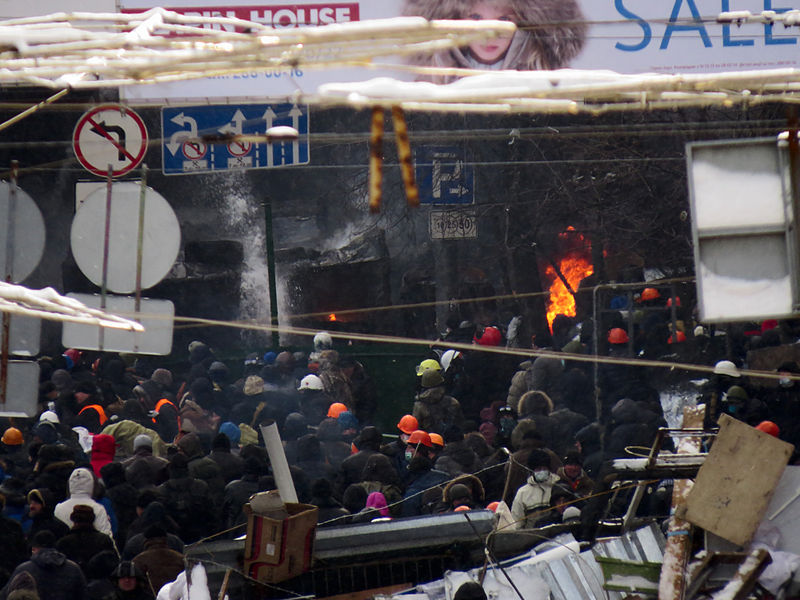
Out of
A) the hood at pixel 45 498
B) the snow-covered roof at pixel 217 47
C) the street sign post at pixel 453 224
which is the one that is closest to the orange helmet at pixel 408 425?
the hood at pixel 45 498

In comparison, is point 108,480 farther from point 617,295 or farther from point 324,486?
point 617,295

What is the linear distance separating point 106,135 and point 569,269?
12.4 m

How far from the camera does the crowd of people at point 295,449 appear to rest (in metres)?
8.59

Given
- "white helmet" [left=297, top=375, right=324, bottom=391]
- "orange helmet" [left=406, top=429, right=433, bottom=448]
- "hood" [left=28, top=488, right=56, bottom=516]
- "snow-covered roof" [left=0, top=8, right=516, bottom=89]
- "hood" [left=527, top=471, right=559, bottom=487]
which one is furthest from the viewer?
"white helmet" [left=297, top=375, right=324, bottom=391]

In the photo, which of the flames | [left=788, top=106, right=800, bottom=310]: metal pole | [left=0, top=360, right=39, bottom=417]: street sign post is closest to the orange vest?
[left=0, top=360, right=39, bottom=417]: street sign post

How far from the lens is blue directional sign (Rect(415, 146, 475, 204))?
62.3 feet

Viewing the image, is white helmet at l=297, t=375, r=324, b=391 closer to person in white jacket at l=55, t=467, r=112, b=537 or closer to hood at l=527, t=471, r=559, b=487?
hood at l=527, t=471, r=559, b=487

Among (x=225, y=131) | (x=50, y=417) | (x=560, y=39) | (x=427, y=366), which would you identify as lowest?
(x=50, y=417)

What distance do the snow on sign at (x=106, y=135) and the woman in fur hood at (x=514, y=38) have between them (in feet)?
10.5

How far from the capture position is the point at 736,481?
7.34 m

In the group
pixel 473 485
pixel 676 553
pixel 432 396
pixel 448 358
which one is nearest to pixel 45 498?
pixel 473 485

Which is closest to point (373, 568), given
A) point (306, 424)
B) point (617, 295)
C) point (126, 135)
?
point (306, 424)

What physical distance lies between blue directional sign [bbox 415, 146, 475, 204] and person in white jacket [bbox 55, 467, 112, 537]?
10.6m

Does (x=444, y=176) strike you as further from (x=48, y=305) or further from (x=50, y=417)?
(x=48, y=305)
